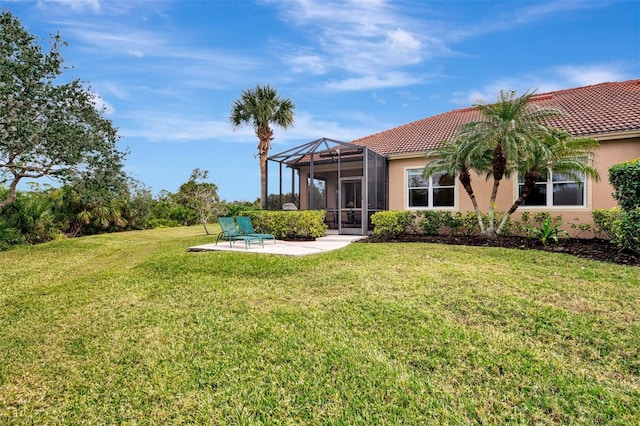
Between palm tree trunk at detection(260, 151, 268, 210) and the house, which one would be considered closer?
the house

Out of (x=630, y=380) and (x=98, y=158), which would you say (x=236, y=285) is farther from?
(x=98, y=158)

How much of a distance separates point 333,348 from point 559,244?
9521 millimetres

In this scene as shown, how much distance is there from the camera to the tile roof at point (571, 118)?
12508 millimetres

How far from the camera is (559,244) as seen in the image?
10492mm

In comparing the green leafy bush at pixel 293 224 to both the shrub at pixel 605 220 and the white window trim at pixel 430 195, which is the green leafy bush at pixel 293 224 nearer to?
the white window trim at pixel 430 195

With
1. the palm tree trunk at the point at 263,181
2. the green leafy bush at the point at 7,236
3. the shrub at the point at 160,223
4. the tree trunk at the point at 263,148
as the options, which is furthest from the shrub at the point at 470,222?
the shrub at the point at 160,223

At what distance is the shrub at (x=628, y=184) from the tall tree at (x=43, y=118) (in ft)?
57.1

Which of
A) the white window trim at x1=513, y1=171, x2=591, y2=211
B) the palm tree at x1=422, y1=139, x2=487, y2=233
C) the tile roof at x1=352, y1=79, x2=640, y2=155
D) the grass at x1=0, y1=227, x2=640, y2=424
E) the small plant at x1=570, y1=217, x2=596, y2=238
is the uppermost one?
the tile roof at x1=352, y1=79, x2=640, y2=155

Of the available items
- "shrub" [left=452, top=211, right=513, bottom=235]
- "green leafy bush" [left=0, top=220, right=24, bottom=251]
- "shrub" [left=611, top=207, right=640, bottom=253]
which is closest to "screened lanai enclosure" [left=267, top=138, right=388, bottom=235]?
"shrub" [left=452, top=211, right=513, bottom=235]

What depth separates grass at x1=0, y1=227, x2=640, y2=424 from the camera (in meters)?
3.35

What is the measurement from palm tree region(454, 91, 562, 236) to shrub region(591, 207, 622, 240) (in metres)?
2.94

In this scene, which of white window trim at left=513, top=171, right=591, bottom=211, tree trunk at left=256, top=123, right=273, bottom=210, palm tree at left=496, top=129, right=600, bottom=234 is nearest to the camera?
palm tree at left=496, top=129, right=600, bottom=234

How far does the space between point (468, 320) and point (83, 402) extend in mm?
4892

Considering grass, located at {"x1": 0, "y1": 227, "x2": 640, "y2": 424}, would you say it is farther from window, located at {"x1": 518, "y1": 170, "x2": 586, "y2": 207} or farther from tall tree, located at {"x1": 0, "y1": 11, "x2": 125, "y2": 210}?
tall tree, located at {"x1": 0, "y1": 11, "x2": 125, "y2": 210}
